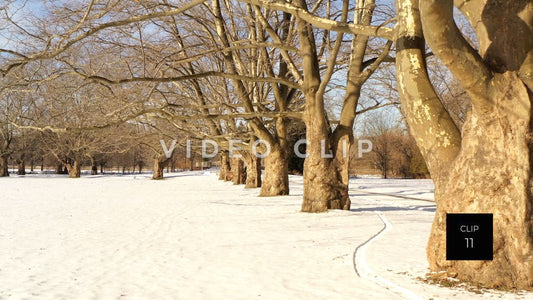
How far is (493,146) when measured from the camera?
444 cm

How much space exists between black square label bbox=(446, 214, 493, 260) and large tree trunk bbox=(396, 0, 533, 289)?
0.06 meters

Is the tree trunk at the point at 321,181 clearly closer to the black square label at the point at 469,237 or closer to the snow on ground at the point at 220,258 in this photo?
the snow on ground at the point at 220,258

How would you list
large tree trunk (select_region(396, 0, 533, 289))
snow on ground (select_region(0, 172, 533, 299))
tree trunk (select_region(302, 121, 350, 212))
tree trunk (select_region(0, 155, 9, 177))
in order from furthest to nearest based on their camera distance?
tree trunk (select_region(0, 155, 9, 177)) < tree trunk (select_region(302, 121, 350, 212)) < snow on ground (select_region(0, 172, 533, 299)) < large tree trunk (select_region(396, 0, 533, 289))

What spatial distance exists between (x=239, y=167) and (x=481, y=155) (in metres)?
26.4

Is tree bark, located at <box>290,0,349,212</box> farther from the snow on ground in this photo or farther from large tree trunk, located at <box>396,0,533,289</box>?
large tree trunk, located at <box>396,0,533,289</box>

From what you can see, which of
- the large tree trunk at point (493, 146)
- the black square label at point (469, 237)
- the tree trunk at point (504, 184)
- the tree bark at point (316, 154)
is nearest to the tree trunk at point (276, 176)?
the tree bark at point (316, 154)

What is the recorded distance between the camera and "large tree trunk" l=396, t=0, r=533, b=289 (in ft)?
13.9

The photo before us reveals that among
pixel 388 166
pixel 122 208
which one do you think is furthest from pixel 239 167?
pixel 388 166

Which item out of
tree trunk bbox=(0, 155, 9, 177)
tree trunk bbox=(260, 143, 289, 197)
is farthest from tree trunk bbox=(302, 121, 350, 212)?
tree trunk bbox=(0, 155, 9, 177)

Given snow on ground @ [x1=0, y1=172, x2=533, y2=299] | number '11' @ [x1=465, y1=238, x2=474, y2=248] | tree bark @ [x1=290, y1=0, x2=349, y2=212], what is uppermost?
tree bark @ [x1=290, y1=0, x2=349, y2=212]

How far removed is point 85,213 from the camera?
1192 centimetres

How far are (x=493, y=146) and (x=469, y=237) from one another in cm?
104

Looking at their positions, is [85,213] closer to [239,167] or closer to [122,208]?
[122,208]

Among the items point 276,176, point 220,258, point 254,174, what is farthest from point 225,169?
point 220,258
